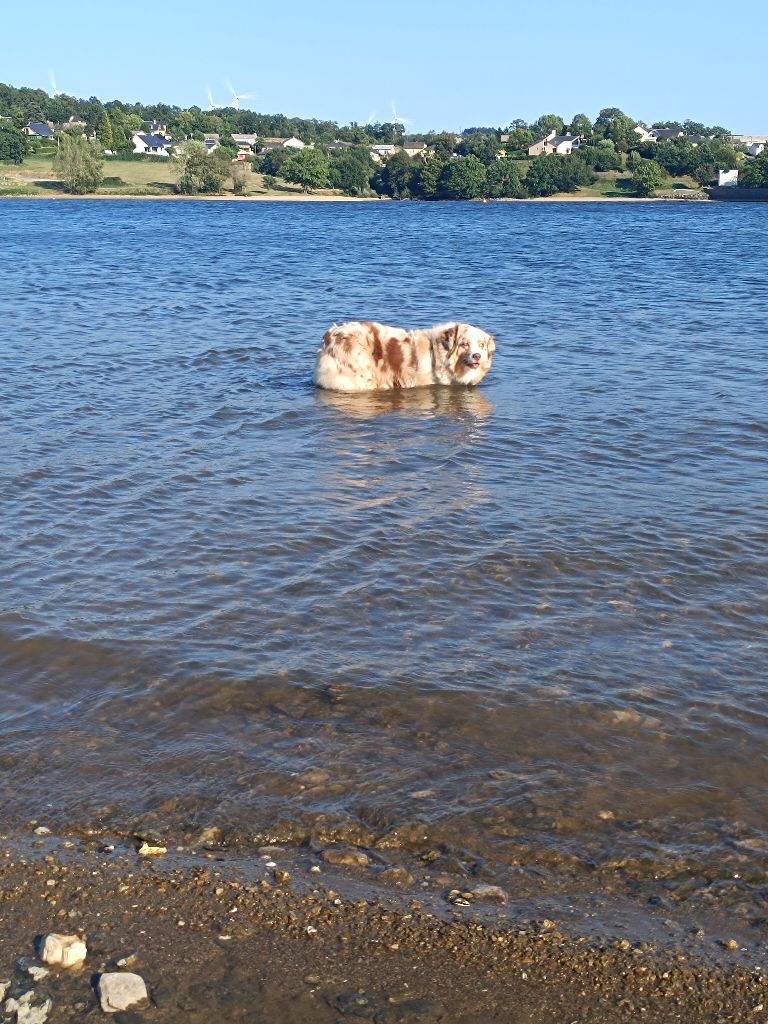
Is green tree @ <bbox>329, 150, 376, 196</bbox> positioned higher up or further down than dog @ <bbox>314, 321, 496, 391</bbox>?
further down

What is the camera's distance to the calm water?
218 inches

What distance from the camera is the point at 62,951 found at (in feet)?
13.8

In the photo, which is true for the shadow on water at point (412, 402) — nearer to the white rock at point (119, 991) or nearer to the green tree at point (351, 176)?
the white rock at point (119, 991)

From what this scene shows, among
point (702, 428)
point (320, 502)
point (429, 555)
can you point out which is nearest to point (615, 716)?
point (429, 555)

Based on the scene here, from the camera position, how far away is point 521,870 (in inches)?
196

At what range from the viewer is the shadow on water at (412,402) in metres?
14.1

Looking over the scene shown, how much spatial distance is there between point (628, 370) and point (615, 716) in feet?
36.8

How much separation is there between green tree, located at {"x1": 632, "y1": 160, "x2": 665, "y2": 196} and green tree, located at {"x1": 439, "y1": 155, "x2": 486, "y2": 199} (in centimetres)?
1750

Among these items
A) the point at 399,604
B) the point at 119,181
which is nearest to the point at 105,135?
the point at 119,181

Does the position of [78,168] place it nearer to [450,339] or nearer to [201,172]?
[201,172]

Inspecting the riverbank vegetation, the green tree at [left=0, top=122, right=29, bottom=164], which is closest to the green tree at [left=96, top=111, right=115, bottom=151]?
the riverbank vegetation

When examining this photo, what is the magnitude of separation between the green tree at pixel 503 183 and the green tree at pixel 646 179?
1314cm

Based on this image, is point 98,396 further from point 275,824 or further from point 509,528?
point 275,824

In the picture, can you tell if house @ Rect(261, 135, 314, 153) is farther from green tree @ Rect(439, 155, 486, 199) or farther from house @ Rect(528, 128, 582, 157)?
green tree @ Rect(439, 155, 486, 199)
